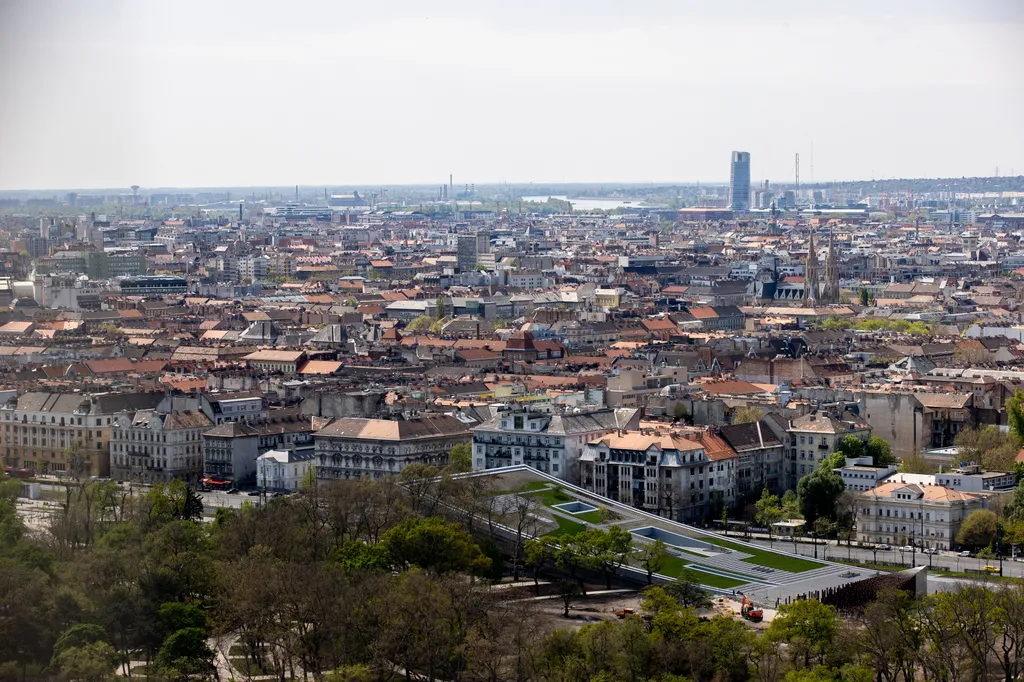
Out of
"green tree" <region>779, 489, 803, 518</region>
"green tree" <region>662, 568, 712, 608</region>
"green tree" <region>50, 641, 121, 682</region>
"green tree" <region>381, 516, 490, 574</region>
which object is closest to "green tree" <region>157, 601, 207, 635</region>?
"green tree" <region>50, 641, 121, 682</region>

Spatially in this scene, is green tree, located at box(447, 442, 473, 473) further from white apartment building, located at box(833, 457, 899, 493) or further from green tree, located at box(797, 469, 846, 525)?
white apartment building, located at box(833, 457, 899, 493)

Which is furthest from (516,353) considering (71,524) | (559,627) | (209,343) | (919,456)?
(559,627)

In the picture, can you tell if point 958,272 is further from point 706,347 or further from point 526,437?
point 526,437

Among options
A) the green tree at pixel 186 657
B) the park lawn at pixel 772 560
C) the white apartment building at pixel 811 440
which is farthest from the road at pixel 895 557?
the green tree at pixel 186 657

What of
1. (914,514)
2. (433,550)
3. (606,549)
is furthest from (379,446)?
(914,514)

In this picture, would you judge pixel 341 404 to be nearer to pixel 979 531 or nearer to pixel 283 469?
pixel 283 469

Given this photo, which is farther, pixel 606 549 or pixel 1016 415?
pixel 1016 415
